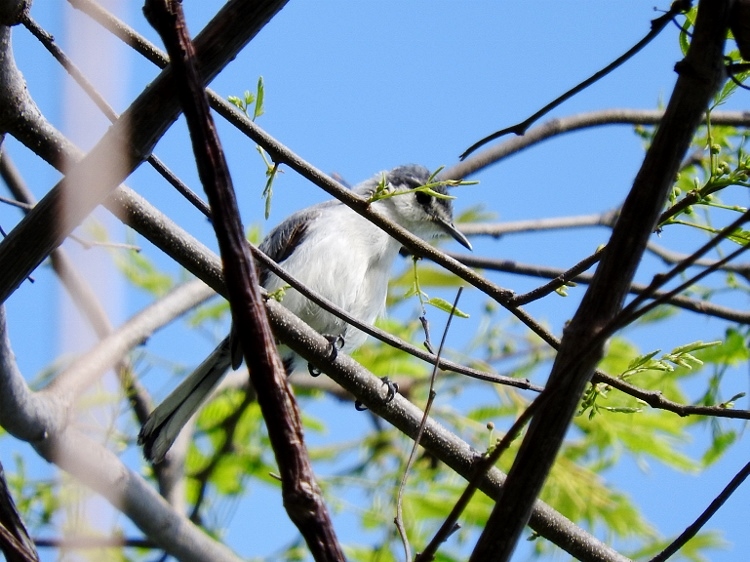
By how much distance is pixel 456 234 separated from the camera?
5164 mm

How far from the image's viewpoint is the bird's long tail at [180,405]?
3727 mm

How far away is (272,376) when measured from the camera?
123 centimetres

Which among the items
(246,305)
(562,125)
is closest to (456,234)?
(562,125)

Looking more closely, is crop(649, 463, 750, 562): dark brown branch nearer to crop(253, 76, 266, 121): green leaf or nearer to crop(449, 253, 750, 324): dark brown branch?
crop(449, 253, 750, 324): dark brown branch

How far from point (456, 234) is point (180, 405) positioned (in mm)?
1956

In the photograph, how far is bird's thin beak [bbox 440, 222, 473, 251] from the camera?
16.9ft

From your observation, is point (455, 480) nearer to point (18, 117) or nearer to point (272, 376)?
point (18, 117)

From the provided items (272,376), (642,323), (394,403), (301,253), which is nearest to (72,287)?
(301,253)

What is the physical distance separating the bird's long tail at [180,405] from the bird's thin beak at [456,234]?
159 centimetres

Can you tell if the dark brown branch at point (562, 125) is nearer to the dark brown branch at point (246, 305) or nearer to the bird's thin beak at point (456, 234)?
the bird's thin beak at point (456, 234)

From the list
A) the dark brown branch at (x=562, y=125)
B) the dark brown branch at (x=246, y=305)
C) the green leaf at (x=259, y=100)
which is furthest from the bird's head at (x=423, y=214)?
the dark brown branch at (x=246, y=305)

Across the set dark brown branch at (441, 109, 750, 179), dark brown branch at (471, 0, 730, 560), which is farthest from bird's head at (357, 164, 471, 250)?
dark brown branch at (471, 0, 730, 560)

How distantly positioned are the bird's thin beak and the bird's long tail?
5.22ft

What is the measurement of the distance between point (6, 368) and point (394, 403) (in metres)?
1.10
